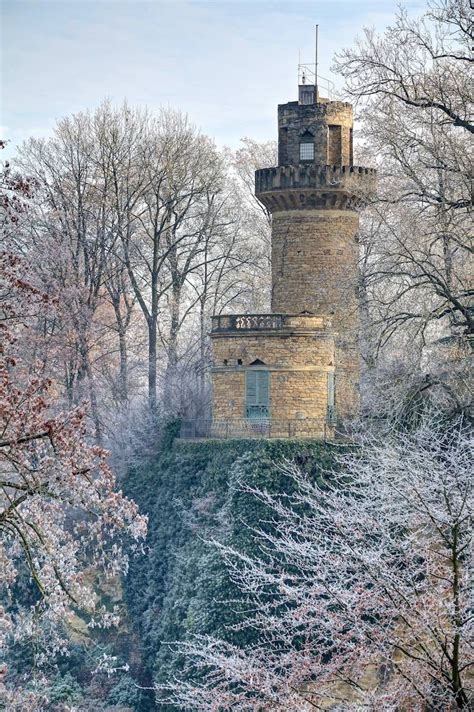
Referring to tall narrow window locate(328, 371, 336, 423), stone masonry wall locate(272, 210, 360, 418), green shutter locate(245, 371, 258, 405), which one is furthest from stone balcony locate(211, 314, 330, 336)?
stone masonry wall locate(272, 210, 360, 418)

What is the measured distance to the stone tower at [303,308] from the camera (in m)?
31.0

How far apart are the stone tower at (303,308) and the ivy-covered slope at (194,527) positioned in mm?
1518

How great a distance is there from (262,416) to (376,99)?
1102cm

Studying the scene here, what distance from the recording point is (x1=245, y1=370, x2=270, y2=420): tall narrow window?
102ft

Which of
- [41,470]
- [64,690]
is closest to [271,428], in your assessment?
Result: [64,690]

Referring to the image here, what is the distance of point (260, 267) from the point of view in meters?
44.1

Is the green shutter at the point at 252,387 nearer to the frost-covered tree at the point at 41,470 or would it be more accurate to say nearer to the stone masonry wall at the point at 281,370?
the stone masonry wall at the point at 281,370

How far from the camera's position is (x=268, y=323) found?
102 feet

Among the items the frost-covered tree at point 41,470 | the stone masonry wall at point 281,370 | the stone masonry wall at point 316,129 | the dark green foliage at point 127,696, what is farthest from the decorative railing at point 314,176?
the frost-covered tree at point 41,470

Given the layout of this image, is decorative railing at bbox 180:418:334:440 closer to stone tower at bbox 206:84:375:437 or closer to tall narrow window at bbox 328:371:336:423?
stone tower at bbox 206:84:375:437

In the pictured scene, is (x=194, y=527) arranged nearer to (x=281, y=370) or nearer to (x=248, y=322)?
(x=281, y=370)

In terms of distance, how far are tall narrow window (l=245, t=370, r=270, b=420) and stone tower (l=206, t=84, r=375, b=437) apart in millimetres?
24

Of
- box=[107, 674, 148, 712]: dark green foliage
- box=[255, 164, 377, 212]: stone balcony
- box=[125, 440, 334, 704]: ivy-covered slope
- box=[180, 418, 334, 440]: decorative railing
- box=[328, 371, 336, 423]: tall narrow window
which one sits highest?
box=[255, 164, 377, 212]: stone balcony

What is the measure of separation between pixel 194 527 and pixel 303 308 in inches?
315
